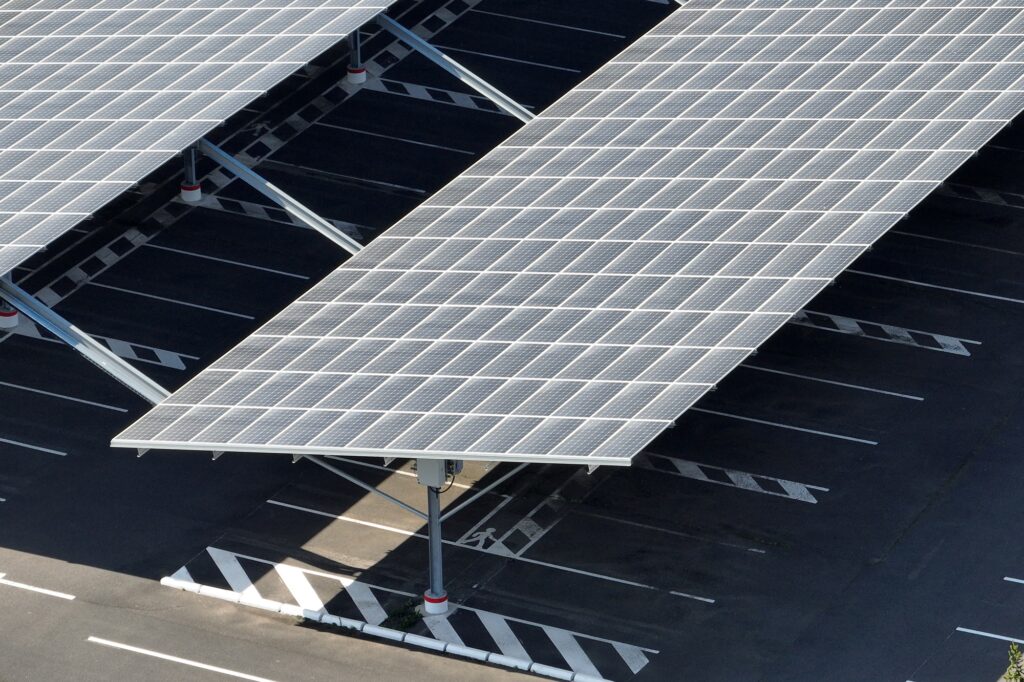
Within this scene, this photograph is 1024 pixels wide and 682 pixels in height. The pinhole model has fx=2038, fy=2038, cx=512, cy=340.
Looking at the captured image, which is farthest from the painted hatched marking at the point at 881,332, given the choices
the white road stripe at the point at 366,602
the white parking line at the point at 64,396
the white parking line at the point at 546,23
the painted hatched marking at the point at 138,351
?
the white parking line at the point at 546,23

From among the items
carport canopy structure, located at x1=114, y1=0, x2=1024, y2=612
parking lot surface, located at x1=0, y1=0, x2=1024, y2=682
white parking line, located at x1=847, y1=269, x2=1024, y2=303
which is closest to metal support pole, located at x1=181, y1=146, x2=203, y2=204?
parking lot surface, located at x1=0, y1=0, x2=1024, y2=682

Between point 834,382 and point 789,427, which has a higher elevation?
point 834,382

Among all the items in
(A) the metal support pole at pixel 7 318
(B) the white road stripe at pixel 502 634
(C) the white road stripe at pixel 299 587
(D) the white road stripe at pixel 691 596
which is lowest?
(D) the white road stripe at pixel 691 596

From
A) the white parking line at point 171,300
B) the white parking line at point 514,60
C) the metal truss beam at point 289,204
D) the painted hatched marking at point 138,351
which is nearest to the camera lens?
the metal truss beam at point 289,204

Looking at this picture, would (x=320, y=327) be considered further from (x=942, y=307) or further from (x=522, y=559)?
(x=942, y=307)

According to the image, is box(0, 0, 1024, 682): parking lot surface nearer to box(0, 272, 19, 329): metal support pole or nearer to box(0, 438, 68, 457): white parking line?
box(0, 438, 68, 457): white parking line

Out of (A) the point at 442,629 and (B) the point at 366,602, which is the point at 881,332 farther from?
(B) the point at 366,602

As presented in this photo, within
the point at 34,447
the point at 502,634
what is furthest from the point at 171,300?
the point at 502,634

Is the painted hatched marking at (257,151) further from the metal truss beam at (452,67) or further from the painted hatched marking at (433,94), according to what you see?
the metal truss beam at (452,67)
